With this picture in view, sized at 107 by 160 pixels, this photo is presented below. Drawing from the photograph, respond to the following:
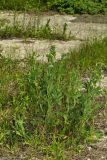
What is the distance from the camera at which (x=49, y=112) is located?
13.1 ft

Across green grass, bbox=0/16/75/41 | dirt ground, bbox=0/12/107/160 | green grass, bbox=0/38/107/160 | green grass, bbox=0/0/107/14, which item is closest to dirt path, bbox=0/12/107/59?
dirt ground, bbox=0/12/107/160

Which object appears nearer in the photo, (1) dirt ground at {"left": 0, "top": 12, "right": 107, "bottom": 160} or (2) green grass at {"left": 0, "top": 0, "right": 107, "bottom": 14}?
(1) dirt ground at {"left": 0, "top": 12, "right": 107, "bottom": 160}

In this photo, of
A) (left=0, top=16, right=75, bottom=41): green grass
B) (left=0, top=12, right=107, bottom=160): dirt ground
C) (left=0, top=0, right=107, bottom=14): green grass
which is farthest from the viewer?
(left=0, top=0, right=107, bottom=14): green grass

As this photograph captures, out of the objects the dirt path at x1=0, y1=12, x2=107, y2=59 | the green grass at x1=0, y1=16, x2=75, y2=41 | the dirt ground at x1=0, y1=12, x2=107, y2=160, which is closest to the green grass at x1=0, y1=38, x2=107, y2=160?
the dirt ground at x1=0, y1=12, x2=107, y2=160

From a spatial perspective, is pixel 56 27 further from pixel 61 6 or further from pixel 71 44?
pixel 61 6

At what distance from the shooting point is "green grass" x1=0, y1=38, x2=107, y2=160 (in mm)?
3840

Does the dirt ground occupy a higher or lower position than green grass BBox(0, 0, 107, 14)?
lower

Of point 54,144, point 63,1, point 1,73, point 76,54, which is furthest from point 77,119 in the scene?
point 63,1

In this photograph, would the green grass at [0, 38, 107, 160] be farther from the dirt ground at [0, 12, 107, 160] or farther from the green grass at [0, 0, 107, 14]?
the green grass at [0, 0, 107, 14]

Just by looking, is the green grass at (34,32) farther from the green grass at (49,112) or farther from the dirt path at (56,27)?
the green grass at (49,112)

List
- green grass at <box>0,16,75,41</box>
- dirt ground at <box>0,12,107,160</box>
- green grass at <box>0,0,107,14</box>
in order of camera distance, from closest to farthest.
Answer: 1. dirt ground at <box>0,12,107,160</box>
2. green grass at <box>0,16,75,41</box>
3. green grass at <box>0,0,107,14</box>

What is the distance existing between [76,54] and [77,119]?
199 centimetres

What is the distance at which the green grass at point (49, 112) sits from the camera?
→ 384 centimetres

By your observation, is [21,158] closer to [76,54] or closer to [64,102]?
[64,102]
